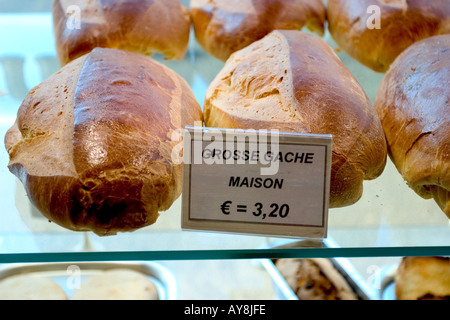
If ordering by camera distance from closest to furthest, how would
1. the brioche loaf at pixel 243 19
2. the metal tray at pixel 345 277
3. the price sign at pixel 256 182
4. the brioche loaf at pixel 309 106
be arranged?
the price sign at pixel 256 182 < the brioche loaf at pixel 309 106 < the metal tray at pixel 345 277 < the brioche loaf at pixel 243 19

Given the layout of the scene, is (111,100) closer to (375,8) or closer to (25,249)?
(25,249)

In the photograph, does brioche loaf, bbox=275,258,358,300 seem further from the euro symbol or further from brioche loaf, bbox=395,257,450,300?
the euro symbol

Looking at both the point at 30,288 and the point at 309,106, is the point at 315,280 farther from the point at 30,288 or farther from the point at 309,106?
the point at 30,288

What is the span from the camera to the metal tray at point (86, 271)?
3.27 feet

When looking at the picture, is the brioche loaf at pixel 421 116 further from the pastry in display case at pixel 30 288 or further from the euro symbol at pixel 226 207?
the pastry in display case at pixel 30 288

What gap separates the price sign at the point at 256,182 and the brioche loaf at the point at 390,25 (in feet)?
1.91

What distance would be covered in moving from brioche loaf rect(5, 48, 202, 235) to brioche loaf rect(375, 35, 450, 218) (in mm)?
408

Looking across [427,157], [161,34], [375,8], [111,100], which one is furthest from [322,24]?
[111,100]

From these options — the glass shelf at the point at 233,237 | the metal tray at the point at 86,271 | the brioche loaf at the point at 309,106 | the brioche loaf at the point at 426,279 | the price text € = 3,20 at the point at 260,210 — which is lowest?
the metal tray at the point at 86,271

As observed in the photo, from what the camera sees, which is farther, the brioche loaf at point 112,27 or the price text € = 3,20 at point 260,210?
the brioche loaf at point 112,27

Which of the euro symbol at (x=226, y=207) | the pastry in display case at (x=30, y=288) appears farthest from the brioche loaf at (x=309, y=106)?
the pastry in display case at (x=30, y=288)

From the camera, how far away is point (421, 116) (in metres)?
0.83

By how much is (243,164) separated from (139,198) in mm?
177

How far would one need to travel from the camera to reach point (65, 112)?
0.76 m
